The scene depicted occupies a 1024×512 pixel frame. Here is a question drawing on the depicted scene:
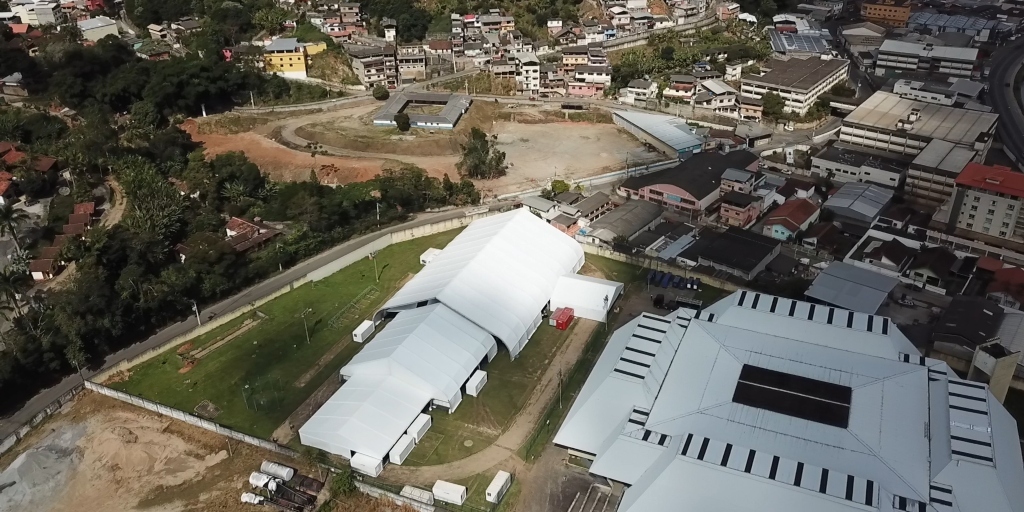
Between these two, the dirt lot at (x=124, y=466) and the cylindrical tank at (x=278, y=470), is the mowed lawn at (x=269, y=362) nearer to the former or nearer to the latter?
the dirt lot at (x=124, y=466)

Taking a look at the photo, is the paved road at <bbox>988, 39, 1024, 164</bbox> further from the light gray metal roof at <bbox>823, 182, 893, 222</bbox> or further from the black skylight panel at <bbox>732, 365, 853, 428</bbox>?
the black skylight panel at <bbox>732, 365, 853, 428</bbox>

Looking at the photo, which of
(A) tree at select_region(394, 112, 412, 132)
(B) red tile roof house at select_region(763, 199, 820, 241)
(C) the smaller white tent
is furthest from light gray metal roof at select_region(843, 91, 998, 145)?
(A) tree at select_region(394, 112, 412, 132)

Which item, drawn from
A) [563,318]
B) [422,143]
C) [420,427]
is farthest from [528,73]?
[420,427]

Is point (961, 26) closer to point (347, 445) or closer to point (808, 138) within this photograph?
point (808, 138)

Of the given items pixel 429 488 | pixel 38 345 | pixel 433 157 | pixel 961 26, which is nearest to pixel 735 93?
pixel 433 157

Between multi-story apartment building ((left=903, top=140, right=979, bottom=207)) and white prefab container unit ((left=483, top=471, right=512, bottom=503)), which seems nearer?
white prefab container unit ((left=483, top=471, right=512, bottom=503))

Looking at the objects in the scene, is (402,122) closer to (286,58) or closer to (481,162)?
(481,162)

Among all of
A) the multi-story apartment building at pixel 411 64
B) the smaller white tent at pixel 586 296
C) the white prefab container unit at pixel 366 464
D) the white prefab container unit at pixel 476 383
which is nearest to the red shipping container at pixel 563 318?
the smaller white tent at pixel 586 296
